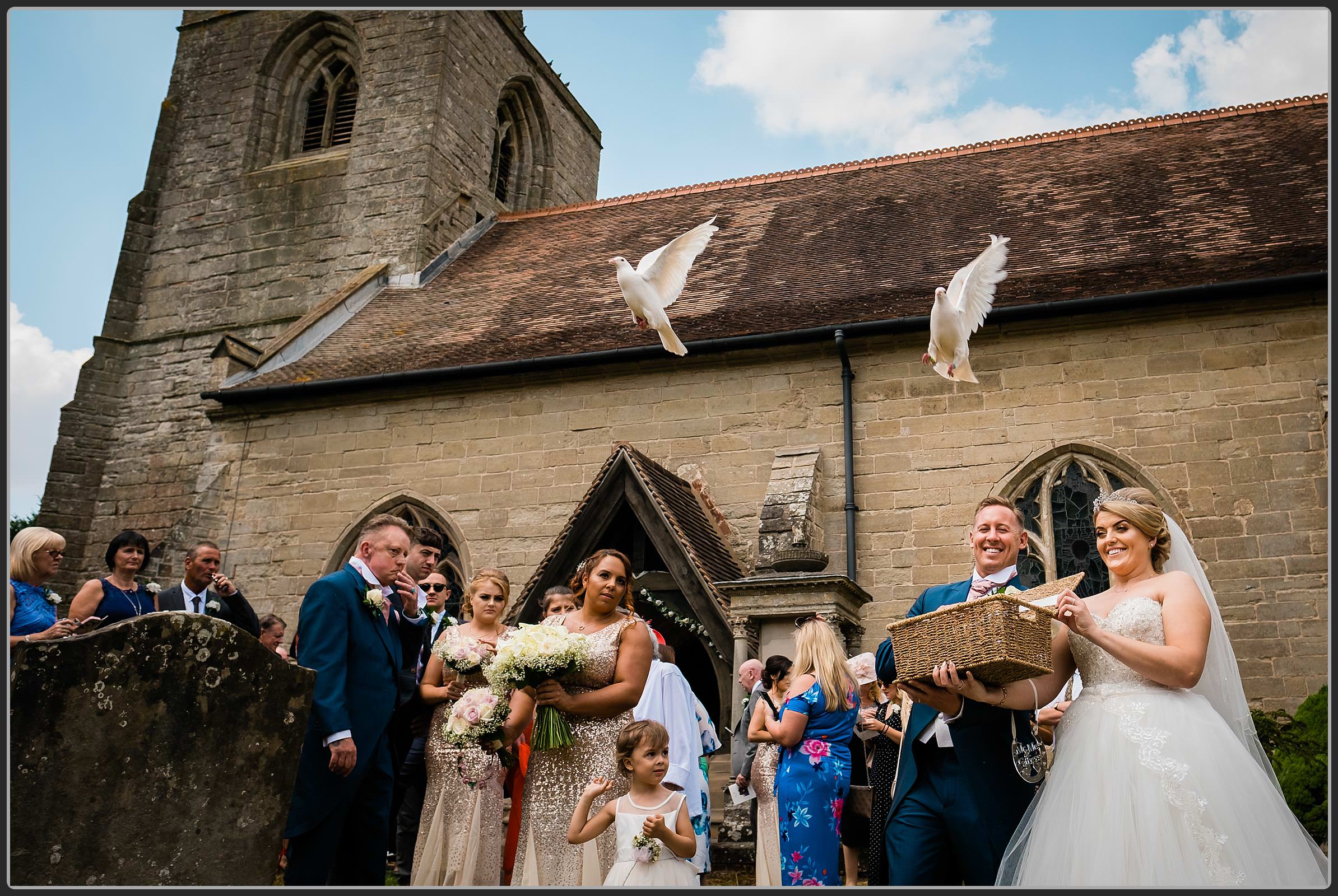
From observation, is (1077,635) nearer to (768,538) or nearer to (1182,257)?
(768,538)

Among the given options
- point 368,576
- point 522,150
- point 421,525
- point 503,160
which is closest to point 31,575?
point 368,576

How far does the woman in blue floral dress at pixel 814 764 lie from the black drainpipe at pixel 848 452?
5.63 m

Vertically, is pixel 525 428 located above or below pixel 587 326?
below

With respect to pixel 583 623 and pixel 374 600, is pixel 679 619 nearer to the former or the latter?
pixel 583 623

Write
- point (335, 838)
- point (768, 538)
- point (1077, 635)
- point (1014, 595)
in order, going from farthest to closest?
point (768, 538), point (335, 838), point (1077, 635), point (1014, 595)

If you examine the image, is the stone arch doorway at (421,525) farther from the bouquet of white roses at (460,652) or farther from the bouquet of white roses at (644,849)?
the bouquet of white roses at (644,849)

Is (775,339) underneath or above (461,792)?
above

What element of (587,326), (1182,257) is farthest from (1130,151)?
(587,326)

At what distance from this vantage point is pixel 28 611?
603 centimetres

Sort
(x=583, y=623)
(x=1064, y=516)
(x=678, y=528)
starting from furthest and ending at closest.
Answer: (x=1064, y=516), (x=678, y=528), (x=583, y=623)

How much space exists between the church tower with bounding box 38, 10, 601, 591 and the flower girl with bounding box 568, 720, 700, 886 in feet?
37.2

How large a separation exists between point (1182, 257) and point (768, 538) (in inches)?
214

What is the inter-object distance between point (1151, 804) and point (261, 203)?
731 inches

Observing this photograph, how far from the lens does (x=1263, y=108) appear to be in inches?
603
